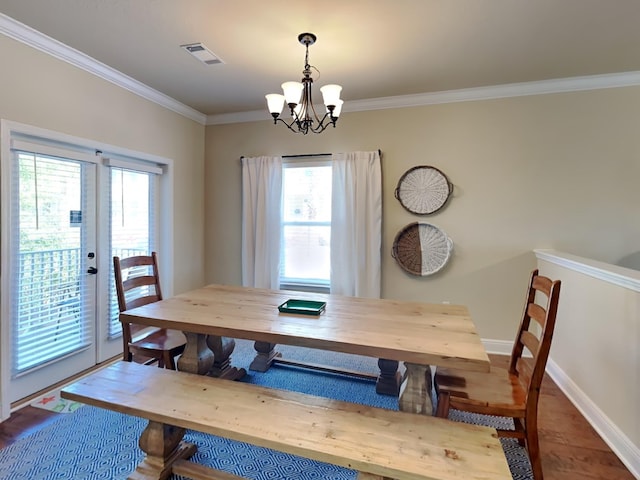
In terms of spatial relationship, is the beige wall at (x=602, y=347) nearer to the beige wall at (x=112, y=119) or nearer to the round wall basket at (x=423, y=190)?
the round wall basket at (x=423, y=190)

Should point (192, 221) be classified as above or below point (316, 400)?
above

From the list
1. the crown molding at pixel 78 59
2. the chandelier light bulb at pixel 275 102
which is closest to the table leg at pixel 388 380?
the chandelier light bulb at pixel 275 102

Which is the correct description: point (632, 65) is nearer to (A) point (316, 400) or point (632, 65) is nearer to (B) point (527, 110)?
(B) point (527, 110)

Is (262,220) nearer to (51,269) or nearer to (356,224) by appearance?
(356,224)

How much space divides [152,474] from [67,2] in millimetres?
2746

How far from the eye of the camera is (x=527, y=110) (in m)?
3.18

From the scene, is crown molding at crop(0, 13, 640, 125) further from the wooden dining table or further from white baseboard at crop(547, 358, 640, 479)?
white baseboard at crop(547, 358, 640, 479)

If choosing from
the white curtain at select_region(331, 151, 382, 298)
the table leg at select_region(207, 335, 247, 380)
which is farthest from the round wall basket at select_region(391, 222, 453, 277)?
the table leg at select_region(207, 335, 247, 380)

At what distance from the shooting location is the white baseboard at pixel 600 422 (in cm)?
181

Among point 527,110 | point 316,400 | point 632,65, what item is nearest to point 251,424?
point 316,400

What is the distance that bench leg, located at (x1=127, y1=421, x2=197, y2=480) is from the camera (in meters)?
1.66

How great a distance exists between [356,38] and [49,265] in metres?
2.88

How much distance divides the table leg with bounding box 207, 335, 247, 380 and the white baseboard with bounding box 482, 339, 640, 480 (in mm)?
2530

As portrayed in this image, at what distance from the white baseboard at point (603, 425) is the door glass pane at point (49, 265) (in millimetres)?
3885
